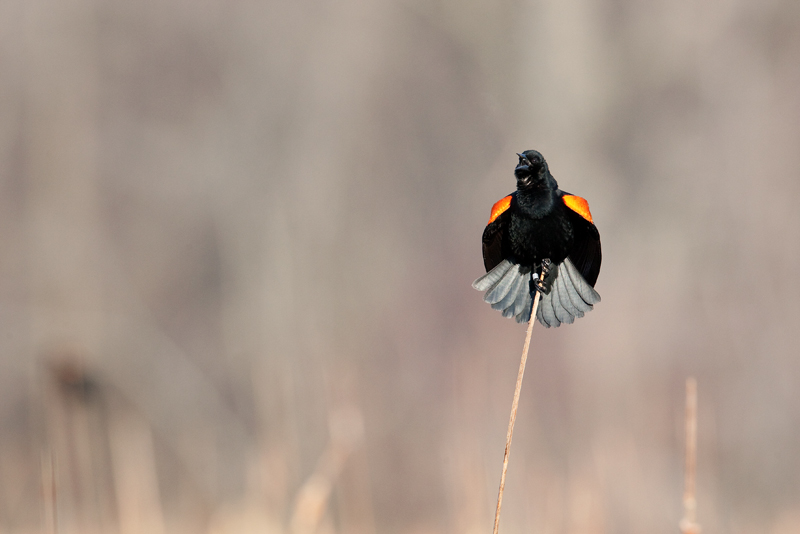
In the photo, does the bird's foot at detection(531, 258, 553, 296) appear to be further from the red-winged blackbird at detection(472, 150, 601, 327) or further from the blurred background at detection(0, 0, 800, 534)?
the blurred background at detection(0, 0, 800, 534)

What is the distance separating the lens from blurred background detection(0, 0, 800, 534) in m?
5.00

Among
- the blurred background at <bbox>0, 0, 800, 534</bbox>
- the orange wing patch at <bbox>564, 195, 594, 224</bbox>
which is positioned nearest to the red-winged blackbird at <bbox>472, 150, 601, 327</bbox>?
the orange wing patch at <bbox>564, 195, 594, 224</bbox>

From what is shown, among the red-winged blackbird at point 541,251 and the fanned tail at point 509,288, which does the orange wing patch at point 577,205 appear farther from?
the fanned tail at point 509,288

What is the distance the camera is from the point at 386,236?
6.65m

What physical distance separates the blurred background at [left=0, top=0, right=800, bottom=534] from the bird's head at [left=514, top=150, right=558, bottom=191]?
127 inches

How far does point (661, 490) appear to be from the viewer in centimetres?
466

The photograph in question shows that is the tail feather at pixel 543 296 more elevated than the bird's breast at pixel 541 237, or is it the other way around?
the bird's breast at pixel 541 237

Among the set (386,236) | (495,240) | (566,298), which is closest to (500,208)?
(495,240)

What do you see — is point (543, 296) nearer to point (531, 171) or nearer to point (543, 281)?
point (543, 281)

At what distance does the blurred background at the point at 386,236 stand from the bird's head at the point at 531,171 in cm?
323

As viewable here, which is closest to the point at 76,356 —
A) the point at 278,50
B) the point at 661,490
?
the point at 661,490

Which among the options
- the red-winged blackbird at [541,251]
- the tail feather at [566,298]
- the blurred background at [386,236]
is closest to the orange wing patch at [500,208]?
the red-winged blackbird at [541,251]

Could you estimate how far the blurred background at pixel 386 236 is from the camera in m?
5.00

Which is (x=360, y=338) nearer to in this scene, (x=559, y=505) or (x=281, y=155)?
(x=281, y=155)
